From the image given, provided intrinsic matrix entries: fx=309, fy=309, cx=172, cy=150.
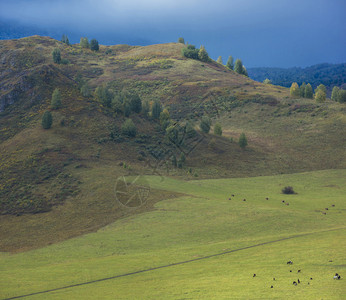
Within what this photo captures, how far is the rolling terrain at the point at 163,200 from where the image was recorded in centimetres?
2547

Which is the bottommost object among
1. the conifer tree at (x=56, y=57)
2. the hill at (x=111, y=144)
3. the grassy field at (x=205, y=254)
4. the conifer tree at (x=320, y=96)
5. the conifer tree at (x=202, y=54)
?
the grassy field at (x=205, y=254)

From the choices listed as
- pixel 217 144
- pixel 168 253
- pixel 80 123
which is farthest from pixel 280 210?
pixel 80 123

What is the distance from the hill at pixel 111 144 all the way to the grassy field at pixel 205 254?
19.9 ft

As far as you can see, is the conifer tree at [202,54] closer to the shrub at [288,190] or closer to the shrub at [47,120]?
the shrub at [47,120]

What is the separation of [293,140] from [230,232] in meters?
63.7

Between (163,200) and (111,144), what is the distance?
90.8ft

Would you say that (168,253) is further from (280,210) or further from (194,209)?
(280,210)

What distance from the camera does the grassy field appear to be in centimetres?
2236

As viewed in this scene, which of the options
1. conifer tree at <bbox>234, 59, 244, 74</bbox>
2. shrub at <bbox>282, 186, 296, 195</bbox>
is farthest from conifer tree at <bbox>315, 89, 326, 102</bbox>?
conifer tree at <bbox>234, 59, 244, 74</bbox>

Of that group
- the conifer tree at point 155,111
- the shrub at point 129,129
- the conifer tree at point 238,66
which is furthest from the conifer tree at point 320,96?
the conifer tree at point 238,66

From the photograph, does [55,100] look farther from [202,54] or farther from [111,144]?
[202,54]

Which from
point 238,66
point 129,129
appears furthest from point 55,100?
point 238,66

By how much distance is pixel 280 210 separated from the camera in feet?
142

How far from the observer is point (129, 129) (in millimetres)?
79000
